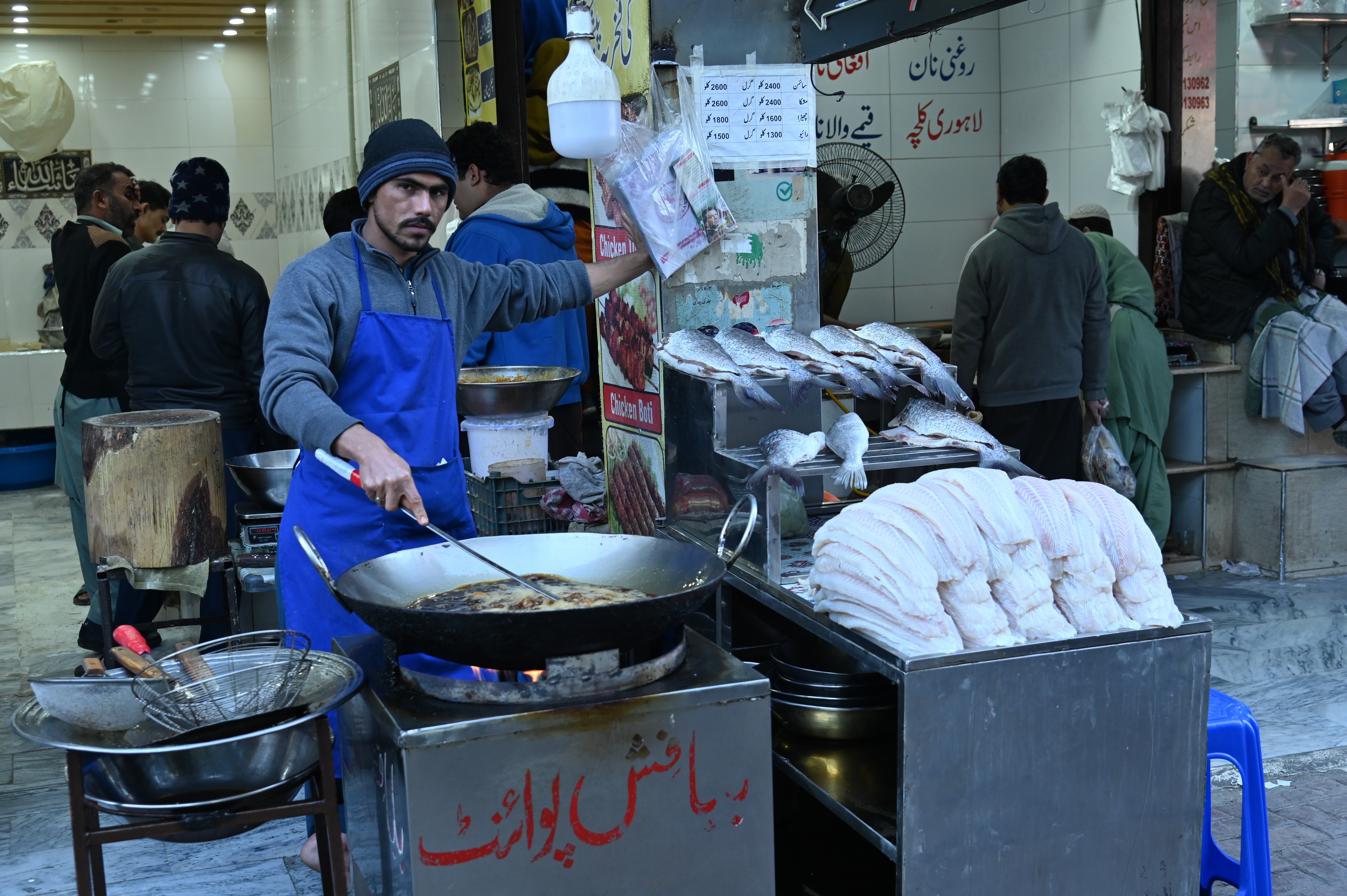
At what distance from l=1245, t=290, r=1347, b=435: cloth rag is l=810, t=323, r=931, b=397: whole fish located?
3.71 metres

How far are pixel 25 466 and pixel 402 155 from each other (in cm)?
870

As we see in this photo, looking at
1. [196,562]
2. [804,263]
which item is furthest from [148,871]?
[804,263]

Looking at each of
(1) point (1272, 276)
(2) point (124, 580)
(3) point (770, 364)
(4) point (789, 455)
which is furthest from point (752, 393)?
(1) point (1272, 276)

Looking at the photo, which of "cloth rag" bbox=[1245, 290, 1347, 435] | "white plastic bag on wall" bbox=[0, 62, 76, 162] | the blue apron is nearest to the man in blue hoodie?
the blue apron

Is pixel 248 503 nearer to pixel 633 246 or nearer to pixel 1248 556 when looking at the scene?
pixel 633 246

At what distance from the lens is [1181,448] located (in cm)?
623

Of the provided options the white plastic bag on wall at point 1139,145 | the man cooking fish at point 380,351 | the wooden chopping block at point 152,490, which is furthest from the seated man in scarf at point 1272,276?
the wooden chopping block at point 152,490

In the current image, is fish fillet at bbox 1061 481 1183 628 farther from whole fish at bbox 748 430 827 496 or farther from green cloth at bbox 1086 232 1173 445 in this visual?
green cloth at bbox 1086 232 1173 445

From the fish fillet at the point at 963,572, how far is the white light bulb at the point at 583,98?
4.11ft

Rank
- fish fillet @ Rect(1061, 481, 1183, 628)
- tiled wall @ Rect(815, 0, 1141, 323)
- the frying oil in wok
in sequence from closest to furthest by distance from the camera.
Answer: the frying oil in wok → fish fillet @ Rect(1061, 481, 1183, 628) → tiled wall @ Rect(815, 0, 1141, 323)

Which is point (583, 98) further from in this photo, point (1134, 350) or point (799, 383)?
point (1134, 350)

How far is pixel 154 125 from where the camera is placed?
1190 centimetres

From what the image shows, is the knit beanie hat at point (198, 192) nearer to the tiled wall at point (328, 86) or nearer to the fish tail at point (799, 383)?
the tiled wall at point (328, 86)

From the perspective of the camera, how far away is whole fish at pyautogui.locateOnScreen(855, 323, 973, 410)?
9.29ft
